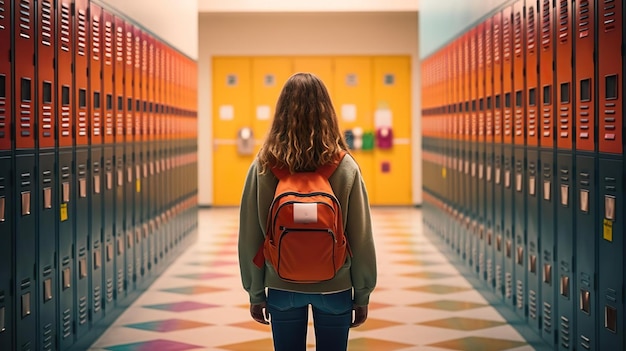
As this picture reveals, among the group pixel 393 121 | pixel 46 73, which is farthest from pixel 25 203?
pixel 393 121

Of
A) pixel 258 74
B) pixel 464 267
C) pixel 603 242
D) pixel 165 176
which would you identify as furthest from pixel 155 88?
pixel 258 74

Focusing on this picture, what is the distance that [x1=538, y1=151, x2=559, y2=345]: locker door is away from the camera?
5.60 m

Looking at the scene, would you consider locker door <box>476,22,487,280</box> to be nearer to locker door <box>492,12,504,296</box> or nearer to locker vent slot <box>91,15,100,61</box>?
locker door <box>492,12,504,296</box>

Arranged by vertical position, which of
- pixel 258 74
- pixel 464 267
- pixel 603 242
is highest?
pixel 258 74

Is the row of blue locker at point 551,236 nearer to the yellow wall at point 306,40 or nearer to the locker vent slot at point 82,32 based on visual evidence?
Answer: the locker vent slot at point 82,32

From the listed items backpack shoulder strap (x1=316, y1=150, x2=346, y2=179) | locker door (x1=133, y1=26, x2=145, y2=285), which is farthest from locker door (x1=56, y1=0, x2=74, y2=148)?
backpack shoulder strap (x1=316, y1=150, x2=346, y2=179)

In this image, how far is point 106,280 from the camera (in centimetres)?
677

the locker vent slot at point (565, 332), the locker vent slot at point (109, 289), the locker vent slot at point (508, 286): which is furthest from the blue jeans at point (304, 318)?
the locker vent slot at point (508, 286)

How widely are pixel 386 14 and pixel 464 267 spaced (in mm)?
7669

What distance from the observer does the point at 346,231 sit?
11.7ft

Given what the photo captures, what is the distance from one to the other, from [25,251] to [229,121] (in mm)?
12016

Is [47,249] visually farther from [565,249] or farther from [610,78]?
[610,78]

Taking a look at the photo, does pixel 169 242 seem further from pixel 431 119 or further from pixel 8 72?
pixel 8 72

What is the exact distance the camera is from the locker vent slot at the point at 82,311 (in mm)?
5949
